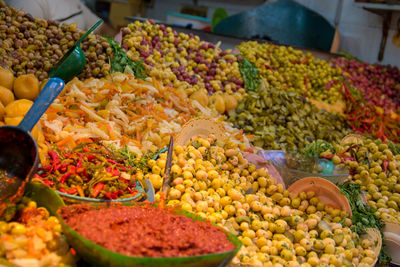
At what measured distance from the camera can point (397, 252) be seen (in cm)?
212

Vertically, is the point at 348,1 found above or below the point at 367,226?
above

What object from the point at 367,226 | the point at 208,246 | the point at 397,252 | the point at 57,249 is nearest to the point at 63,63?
the point at 57,249

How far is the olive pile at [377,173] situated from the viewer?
2.40 metres

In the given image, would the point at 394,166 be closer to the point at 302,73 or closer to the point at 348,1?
the point at 302,73

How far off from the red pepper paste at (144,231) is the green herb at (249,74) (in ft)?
9.23

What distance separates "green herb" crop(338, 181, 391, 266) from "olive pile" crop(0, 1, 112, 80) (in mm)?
2110

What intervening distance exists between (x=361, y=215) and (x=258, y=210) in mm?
766

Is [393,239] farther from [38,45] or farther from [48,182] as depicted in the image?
[38,45]

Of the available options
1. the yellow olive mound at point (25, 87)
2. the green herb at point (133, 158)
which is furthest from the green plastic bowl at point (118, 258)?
the yellow olive mound at point (25, 87)

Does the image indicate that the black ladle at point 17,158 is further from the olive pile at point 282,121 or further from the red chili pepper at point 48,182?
the olive pile at point 282,121

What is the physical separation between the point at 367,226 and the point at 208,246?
130cm

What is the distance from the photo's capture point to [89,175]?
5.15 ft

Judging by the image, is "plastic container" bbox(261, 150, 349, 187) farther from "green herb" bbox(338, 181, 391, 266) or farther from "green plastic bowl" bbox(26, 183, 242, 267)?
"green plastic bowl" bbox(26, 183, 242, 267)

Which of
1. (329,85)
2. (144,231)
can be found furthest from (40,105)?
(329,85)
